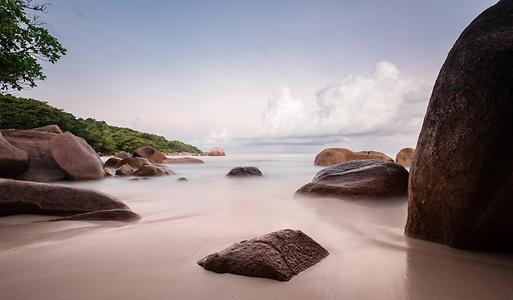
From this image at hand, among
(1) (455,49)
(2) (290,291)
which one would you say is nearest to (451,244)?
(2) (290,291)

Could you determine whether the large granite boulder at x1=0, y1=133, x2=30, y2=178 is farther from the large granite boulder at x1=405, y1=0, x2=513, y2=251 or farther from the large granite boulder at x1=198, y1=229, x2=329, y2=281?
the large granite boulder at x1=405, y1=0, x2=513, y2=251

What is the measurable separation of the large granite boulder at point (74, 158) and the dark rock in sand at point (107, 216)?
5.61m

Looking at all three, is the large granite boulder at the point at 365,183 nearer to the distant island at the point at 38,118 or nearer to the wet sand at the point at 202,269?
the wet sand at the point at 202,269

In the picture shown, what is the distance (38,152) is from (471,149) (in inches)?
363

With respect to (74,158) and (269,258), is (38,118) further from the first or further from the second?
(269,258)

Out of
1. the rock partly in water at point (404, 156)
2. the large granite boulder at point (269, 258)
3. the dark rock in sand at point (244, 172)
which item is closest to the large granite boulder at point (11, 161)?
the dark rock in sand at point (244, 172)

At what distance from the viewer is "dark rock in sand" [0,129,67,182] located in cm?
737

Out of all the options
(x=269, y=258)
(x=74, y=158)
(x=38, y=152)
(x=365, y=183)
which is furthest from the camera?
(x=74, y=158)

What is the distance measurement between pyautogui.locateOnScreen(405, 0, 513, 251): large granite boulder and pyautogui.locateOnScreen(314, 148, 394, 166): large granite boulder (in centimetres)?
1389

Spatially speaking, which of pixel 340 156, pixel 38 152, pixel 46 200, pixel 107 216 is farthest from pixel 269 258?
pixel 340 156

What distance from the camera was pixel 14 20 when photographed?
27.8 feet

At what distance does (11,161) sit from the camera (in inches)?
231

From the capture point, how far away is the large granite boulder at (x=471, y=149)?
6.42ft

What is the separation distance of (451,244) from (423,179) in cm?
53
